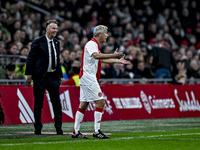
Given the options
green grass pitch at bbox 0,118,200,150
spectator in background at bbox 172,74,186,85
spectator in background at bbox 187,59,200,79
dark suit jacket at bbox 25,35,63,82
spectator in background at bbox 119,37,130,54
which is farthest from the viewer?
spectator in background at bbox 119,37,130,54

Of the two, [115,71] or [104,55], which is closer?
[104,55]

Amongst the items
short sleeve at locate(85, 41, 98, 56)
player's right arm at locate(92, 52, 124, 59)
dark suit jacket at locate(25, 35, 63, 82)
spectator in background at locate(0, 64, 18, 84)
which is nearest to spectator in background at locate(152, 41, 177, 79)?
spectator in background at locate(0, 64, 18, 84)

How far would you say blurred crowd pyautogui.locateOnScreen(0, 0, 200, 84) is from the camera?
53.2 ft

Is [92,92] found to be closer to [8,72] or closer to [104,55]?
[104,55]

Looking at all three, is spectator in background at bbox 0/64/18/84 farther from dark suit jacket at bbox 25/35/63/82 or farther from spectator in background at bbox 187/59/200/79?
spectator in background at bbox 187/59/200/79

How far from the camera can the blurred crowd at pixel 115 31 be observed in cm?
1620

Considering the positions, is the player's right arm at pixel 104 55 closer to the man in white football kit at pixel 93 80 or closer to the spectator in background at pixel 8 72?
the man in white football kit at pixel 93 80

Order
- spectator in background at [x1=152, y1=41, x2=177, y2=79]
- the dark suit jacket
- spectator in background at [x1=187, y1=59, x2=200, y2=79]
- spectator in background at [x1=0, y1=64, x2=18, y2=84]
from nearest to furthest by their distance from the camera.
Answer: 1. the dark suit jacket
2. spectator in background at [x1=0, y1=64, x2=18, y2=84]
3. spectator in background at [x1=152, y1=41, x2=177, y2=79]
4. spectator in background at [x1=187, y1=59, x2=200, y2=79]

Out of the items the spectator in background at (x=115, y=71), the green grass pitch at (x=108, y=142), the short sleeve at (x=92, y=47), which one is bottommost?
the green grass pitch at (x=108, y=142)

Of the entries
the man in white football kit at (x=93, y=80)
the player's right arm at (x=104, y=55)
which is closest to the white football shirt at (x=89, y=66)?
the man in white football kit at (x=93, y=80)

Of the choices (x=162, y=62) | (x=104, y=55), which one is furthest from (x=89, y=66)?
(x=162, y=62)

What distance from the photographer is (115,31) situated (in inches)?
866

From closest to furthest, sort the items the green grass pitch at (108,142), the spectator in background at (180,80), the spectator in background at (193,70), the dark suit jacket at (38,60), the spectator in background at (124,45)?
the green grass pitch at (108,142) → the dark suit jacket at (38,60) → the spectator in background at (180,80) → the spectator in background at (193,70) → the spectator in background at (124,45)

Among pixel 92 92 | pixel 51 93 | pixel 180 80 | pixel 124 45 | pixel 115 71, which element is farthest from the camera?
pixel 124 45
